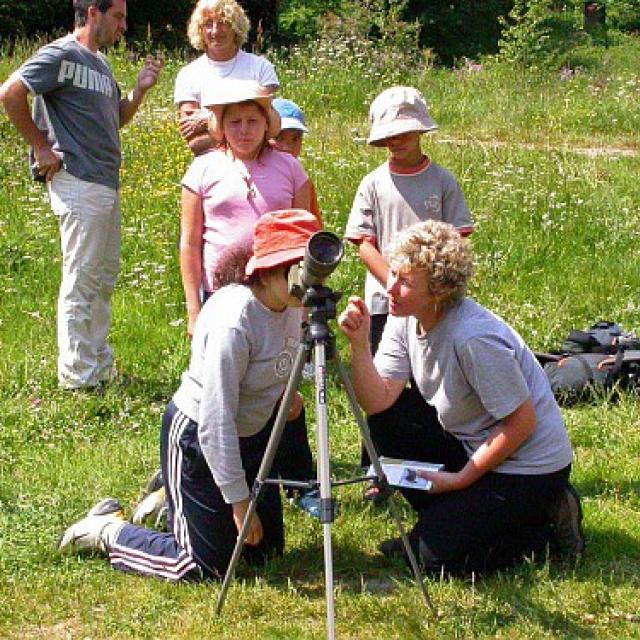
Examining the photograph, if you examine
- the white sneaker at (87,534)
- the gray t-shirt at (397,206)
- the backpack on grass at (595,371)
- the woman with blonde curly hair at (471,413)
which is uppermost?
the gray t-shirt at (397,206)

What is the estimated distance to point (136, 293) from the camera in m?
8.25

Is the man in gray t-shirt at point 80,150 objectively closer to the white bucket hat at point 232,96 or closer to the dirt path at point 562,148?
the white bucket hat at point 232,96

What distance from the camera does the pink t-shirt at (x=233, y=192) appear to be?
518 centimetres

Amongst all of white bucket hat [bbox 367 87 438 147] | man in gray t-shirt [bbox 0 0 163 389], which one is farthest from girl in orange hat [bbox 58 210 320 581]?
man in gray t-shirt [bbox 0 0 163 389]

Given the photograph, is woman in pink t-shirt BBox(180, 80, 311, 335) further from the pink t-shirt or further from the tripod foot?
the tripod foot

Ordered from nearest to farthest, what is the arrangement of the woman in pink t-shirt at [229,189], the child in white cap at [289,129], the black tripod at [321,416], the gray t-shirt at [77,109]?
the black tripod at [321,416], the woman in pink t-shirt at [229,189], the child in white cap at [289,129], the gray t-shirt at [77,109]

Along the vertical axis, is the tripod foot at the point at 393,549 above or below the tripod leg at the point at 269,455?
below

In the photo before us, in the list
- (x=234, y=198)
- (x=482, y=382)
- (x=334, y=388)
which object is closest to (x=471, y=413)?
(x=482, y=382)

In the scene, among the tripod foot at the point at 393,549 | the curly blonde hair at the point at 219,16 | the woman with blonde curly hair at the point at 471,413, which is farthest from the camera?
the curly blonde hair at the point at 219,16

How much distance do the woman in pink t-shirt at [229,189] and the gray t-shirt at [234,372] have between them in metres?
0.85

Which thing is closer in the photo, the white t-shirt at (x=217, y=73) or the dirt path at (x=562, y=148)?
the white t-shirt at (x=217, y=73)

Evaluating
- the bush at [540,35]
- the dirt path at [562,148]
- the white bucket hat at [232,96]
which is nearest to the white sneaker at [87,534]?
the white bucket hat at [232,96]

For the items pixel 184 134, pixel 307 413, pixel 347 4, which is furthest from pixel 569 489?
pixel 347 4

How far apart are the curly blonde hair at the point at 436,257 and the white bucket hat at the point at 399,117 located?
1.17 metres
